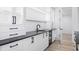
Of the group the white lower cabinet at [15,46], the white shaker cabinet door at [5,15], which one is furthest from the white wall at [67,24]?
the white shaker cabinet door at [5,15]

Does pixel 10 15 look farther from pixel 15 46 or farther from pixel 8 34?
pixel 15 46

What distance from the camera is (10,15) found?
1644 mm

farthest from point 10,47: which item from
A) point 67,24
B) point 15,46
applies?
point 67,24

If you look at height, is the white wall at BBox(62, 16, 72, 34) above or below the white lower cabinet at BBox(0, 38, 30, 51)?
above

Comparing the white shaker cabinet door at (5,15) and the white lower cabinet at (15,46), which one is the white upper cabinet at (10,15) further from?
the white lower cabinet at (15,46)

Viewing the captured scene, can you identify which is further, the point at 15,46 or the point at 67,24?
the point at 67,24

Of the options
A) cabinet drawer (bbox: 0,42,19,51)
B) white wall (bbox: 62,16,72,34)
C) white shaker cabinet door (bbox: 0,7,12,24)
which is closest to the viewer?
cabinet drawer (bbox: 0,42,19,51)

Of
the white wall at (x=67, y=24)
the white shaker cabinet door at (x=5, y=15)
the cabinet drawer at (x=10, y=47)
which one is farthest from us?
the white wall at (x=67, y=24)

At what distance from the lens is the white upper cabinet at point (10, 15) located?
1.47 m

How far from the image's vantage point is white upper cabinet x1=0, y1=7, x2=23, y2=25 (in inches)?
57.8

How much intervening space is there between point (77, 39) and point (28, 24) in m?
1.59

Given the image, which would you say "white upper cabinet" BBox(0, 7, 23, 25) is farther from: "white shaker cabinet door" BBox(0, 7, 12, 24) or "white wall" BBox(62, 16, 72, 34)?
"white wall" BBox(62, 16, 72, 34)

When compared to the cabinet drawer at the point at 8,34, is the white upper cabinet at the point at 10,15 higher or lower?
higher

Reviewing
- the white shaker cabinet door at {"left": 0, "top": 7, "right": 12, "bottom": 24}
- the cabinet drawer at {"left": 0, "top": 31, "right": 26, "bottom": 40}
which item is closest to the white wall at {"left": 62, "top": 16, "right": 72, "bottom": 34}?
the cabinet drawer at {"left": 0, "top": 31, "right": 26, "bottom": 40}
